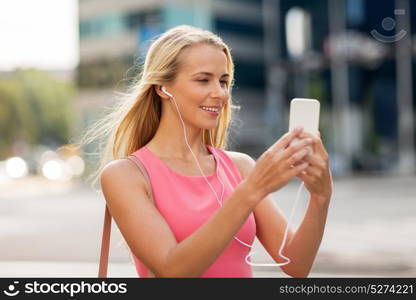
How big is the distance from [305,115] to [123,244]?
1156 millimetres

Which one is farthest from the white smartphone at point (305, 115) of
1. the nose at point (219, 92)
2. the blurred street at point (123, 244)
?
the blurred street at point (123, 244)

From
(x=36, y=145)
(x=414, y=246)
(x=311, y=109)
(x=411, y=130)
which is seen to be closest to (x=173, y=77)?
(x=311, y=109)

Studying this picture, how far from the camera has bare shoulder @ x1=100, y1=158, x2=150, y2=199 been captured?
2652mm

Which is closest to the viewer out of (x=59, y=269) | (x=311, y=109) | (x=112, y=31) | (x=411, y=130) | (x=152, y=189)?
(x=311, y=109)

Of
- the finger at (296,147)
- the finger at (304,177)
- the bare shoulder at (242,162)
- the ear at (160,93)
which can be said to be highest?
the ear at (160,93)

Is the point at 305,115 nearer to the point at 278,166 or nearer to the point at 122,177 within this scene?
the point at 278,166

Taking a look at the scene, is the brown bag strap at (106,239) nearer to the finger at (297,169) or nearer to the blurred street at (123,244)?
the blurred street at (123,244)

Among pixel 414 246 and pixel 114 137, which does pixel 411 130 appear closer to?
pixel 414 246

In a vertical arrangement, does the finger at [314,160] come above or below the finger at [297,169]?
above

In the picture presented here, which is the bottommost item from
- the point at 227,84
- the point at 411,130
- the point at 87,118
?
the point at 227,84

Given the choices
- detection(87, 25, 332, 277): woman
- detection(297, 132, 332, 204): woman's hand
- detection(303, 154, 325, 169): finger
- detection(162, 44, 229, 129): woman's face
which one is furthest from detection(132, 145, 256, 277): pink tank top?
detection(303, 154, 325, 169): finger

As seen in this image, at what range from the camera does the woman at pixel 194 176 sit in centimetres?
237

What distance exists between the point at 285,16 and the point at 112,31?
45.4 ft

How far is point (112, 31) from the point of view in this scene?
190 feet
